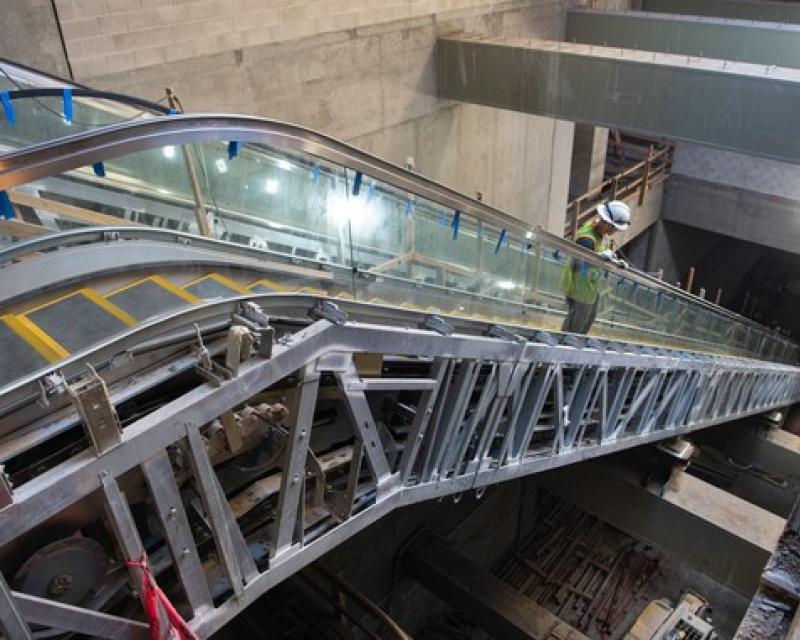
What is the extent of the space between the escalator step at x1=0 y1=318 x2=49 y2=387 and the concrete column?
13.5 metres

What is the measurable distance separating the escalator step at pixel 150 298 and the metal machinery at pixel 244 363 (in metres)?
0.02

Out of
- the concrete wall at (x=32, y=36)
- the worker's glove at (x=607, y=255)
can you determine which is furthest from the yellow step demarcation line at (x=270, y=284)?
the concrete wall at (x=32, y=36)

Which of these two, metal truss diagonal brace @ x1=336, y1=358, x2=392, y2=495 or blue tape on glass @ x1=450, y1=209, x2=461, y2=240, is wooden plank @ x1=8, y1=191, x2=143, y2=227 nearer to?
metal truss diagonal brace @ x1=336, y1=358, x2=392, y2=495

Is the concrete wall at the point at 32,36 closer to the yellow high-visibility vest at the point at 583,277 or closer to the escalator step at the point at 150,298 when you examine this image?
the escalator step at the point at 150,298

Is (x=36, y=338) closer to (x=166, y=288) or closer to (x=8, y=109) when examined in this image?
(x=166, y=288)

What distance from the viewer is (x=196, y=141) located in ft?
8.00

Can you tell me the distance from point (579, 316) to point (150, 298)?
3894 millimetres

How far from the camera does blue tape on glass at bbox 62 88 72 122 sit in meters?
4.12

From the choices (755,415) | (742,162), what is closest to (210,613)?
(755,415)

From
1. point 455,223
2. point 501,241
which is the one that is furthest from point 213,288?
point 501,241

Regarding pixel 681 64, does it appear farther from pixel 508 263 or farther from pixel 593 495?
pixel 593 495

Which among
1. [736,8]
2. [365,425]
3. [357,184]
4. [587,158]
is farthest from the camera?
[587,158]

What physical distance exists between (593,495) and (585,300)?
292 cm

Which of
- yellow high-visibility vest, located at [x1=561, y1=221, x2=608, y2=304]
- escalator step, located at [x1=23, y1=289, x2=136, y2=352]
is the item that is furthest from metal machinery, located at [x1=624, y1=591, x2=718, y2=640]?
escalator step, located at [x1=23, y1=289, x2=136, y2=352]
